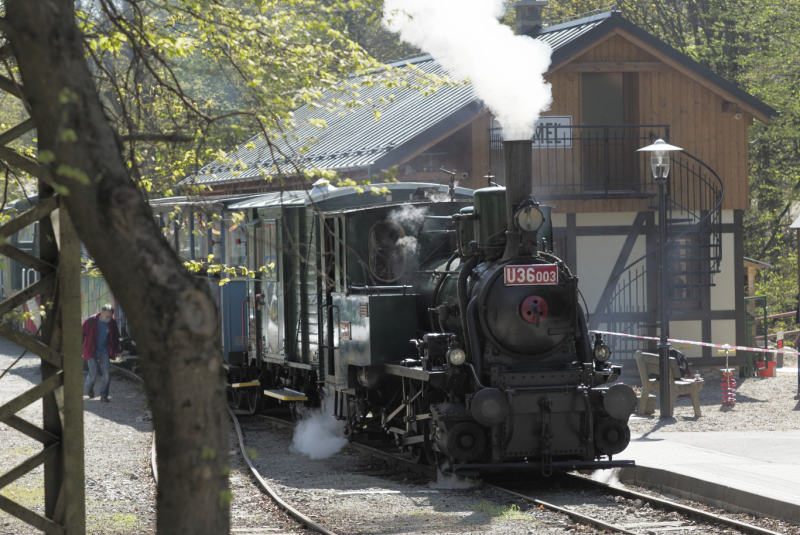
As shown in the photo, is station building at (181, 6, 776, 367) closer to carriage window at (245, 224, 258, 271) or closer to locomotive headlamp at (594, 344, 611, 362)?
carriage window at (245, 224, 258, 271)

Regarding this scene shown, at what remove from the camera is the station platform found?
7949 millimetres

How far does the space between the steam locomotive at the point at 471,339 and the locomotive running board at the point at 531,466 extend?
2 cm

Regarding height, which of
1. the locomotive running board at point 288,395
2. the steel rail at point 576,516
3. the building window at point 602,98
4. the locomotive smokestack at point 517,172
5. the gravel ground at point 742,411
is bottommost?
the gravel ground at point 742,411

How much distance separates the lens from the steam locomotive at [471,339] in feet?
29.1

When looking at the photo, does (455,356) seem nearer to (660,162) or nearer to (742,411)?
(660,162)

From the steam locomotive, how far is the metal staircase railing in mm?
8151

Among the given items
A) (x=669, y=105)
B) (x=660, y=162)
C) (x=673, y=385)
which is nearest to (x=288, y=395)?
(x=673, y=385)

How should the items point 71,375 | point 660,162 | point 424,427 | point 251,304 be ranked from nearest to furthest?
point 71,375
point 424,427
point 660,162
point 251,304

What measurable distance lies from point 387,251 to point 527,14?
40.3ft

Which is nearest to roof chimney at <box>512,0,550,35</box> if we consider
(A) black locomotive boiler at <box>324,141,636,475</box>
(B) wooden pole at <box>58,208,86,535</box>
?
(A) black locomotive boiler at <box>324,141,636,475</box>

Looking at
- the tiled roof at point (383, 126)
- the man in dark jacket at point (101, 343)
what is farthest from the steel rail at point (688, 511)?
the man in dark jacket at point (101, 343)

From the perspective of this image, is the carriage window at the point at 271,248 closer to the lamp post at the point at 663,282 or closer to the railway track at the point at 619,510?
the railway track at the point at 619,510

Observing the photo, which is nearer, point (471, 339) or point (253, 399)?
point (471, 339)

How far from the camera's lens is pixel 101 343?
17.0 meters
